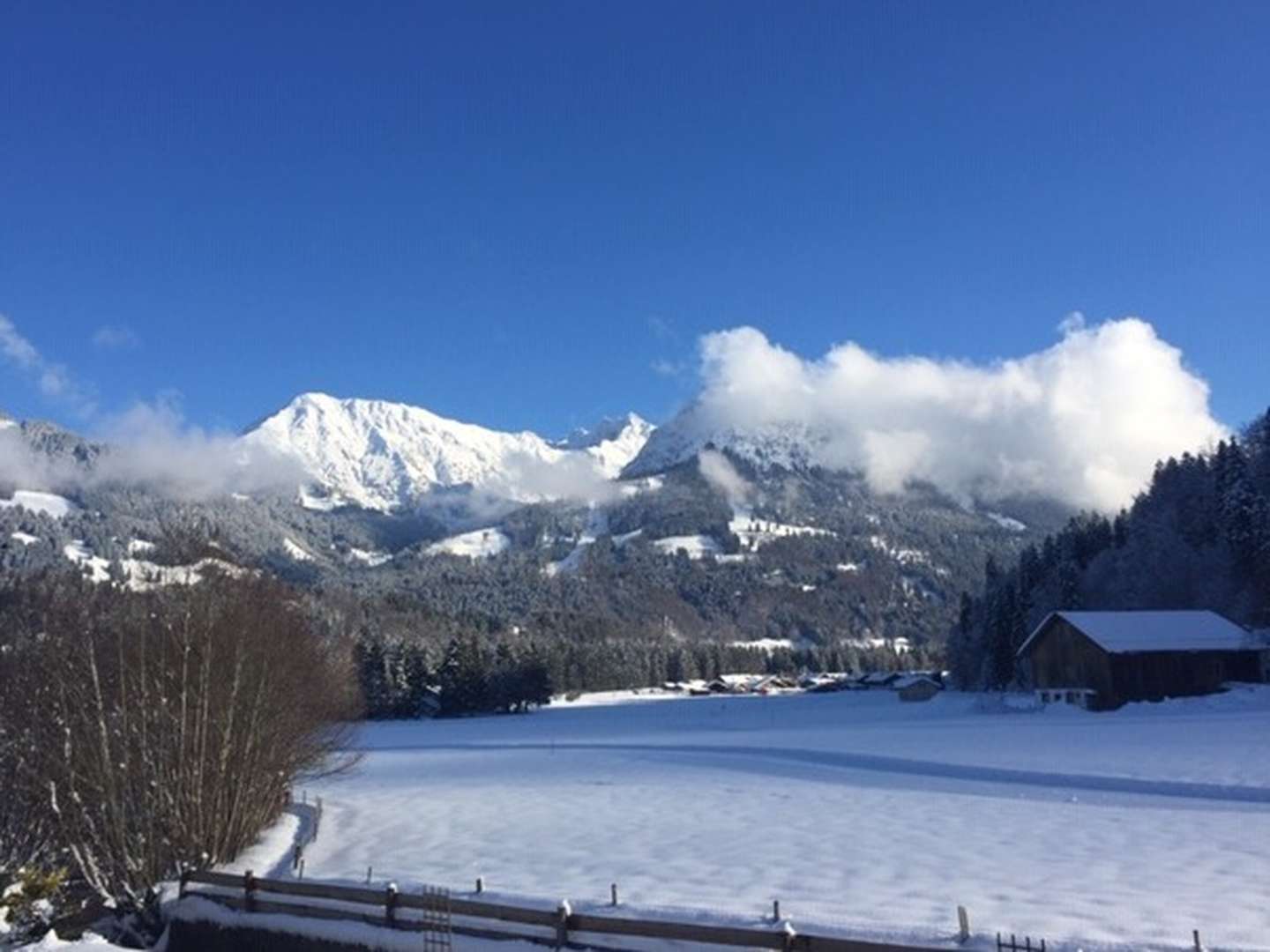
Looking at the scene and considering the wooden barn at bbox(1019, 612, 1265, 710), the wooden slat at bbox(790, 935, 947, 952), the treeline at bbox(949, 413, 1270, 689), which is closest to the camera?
the wooden slat at bbox(790, 935, 947, 952)

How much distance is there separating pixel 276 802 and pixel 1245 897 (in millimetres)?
25378

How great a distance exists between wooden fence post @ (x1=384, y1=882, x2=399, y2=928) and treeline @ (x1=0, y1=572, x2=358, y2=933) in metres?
8.17

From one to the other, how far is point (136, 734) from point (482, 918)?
12.2m

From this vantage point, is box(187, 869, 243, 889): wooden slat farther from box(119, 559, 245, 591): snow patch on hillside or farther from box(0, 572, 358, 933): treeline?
box(119, 559, 245, 591): snow patch on hillside

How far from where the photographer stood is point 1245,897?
56.4 feet

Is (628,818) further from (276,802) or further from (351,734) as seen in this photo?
(351,734)

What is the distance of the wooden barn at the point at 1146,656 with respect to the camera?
70.6m

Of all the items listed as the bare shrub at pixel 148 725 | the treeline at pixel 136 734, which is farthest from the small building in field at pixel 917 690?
the treeline at pixel 136 734

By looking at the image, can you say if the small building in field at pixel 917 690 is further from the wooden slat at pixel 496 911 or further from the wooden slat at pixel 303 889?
the wooden slat at pixel 496 911

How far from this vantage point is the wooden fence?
1355cm

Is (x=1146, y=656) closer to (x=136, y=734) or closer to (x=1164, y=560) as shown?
(x=1164, y=560)

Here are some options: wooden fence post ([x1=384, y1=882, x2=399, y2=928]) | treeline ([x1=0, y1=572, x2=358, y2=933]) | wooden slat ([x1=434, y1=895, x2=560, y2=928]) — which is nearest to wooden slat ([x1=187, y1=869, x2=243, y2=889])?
treeline ([x1=0, y1=572, x2=358, y2=933])

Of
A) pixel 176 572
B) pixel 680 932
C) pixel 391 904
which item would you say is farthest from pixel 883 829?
pixel 176 572

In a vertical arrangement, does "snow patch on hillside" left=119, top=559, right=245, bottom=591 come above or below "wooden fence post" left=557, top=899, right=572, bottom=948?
above
